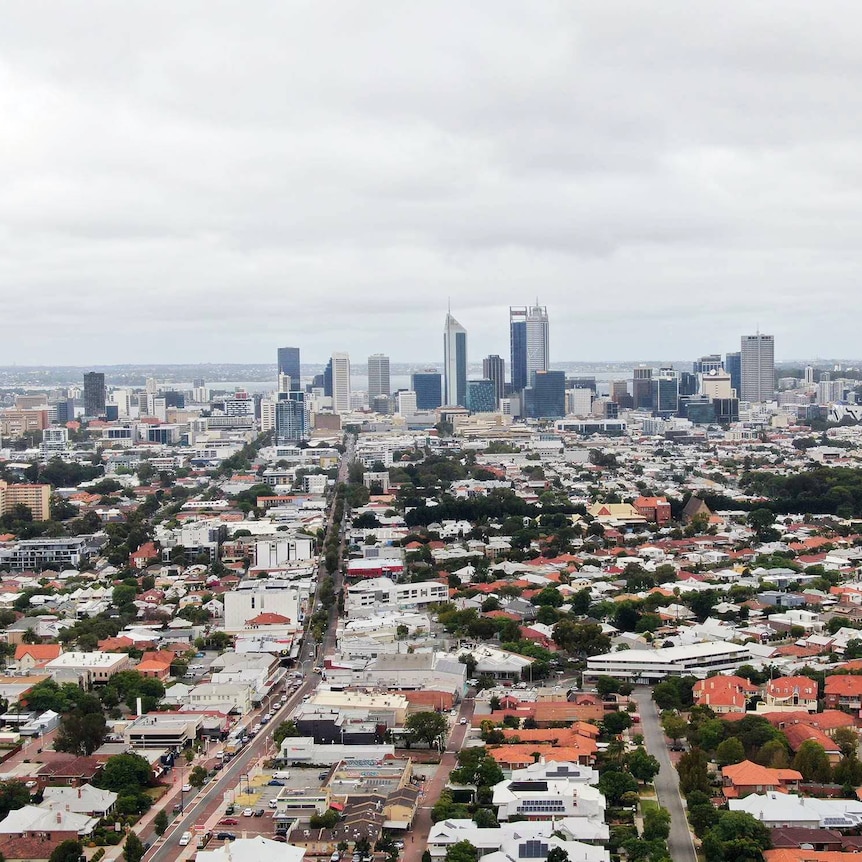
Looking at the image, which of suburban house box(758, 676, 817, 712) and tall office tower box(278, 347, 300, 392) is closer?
suburban house box(758, 676, 817, 712)

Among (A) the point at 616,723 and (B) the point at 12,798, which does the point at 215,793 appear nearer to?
(B) the point at 12,798

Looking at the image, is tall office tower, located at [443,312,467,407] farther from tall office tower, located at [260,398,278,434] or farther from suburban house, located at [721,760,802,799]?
suburban house, located at [721,760,802,799]

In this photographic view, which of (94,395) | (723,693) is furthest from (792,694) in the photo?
(94,395)

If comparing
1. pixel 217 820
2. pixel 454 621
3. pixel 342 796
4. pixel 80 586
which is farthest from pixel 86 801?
pixel 80 586

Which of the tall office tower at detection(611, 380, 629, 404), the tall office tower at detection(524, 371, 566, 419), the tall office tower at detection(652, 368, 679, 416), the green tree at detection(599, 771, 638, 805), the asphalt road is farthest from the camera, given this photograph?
the tall office tower at detection(611, 380, 629, 404)

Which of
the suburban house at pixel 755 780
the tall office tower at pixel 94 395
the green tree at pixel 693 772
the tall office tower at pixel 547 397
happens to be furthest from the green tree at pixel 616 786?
the tall office tower at pixel 94 395

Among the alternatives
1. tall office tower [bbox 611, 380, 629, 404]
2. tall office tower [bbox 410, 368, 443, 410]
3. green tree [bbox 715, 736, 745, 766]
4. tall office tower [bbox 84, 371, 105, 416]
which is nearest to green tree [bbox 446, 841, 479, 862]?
green tree [bbox 715, 736, 745, 766]

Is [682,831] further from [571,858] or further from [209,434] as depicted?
[209,434]
